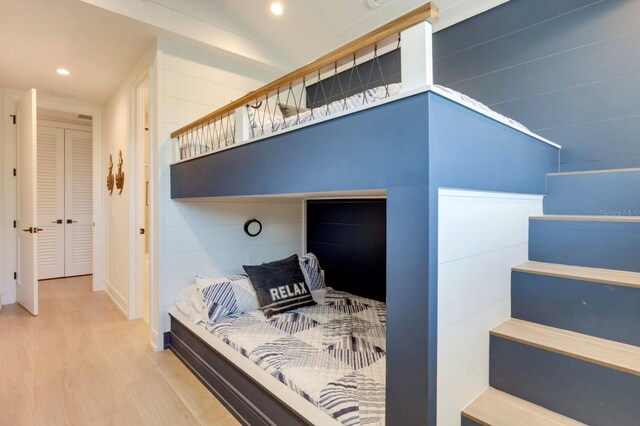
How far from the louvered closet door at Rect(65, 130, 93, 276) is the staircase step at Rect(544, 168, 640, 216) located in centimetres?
607

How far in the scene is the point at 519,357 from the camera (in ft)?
3.76

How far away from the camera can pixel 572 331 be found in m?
1.21

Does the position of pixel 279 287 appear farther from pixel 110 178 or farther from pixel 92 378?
pixel 110 178

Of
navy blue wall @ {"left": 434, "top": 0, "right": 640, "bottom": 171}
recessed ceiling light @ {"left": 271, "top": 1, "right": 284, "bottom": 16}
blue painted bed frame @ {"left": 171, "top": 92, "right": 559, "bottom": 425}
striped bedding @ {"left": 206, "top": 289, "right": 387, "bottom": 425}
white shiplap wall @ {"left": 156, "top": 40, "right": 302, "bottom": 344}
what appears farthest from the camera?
recessed ceiling light @ {"left": 271, "top": 1, "right": 284, "bottom": 16}

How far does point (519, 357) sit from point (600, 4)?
1.97 meters

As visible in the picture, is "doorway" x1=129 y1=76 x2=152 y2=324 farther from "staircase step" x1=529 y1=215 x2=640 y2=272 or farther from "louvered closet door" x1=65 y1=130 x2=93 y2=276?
"staircase step" x1=529 y1=215 x2=640 y2=272

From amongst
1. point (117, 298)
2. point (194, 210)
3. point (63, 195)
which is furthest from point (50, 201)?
point (194, 210)

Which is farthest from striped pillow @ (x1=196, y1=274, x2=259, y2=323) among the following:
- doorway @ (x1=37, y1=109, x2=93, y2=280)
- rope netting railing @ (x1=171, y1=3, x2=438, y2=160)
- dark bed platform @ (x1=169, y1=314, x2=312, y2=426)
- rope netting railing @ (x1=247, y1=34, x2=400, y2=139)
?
doorway @ (x1=37, y1=109, x2=93, y2=280)

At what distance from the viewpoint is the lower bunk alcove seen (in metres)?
1.31

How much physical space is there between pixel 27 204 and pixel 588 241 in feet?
15.7

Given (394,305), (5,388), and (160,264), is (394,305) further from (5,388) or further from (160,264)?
(5,388)

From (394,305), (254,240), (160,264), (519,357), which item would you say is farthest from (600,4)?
(160,264)

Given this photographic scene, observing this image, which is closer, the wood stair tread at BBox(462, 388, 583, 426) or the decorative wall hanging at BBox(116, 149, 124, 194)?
the wood stair tread at BBox(462, 388, 583, 426)

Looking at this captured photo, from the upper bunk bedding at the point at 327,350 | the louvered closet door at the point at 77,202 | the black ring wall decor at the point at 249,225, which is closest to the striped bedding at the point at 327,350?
the upper bunk bedding at the point at 327,350
